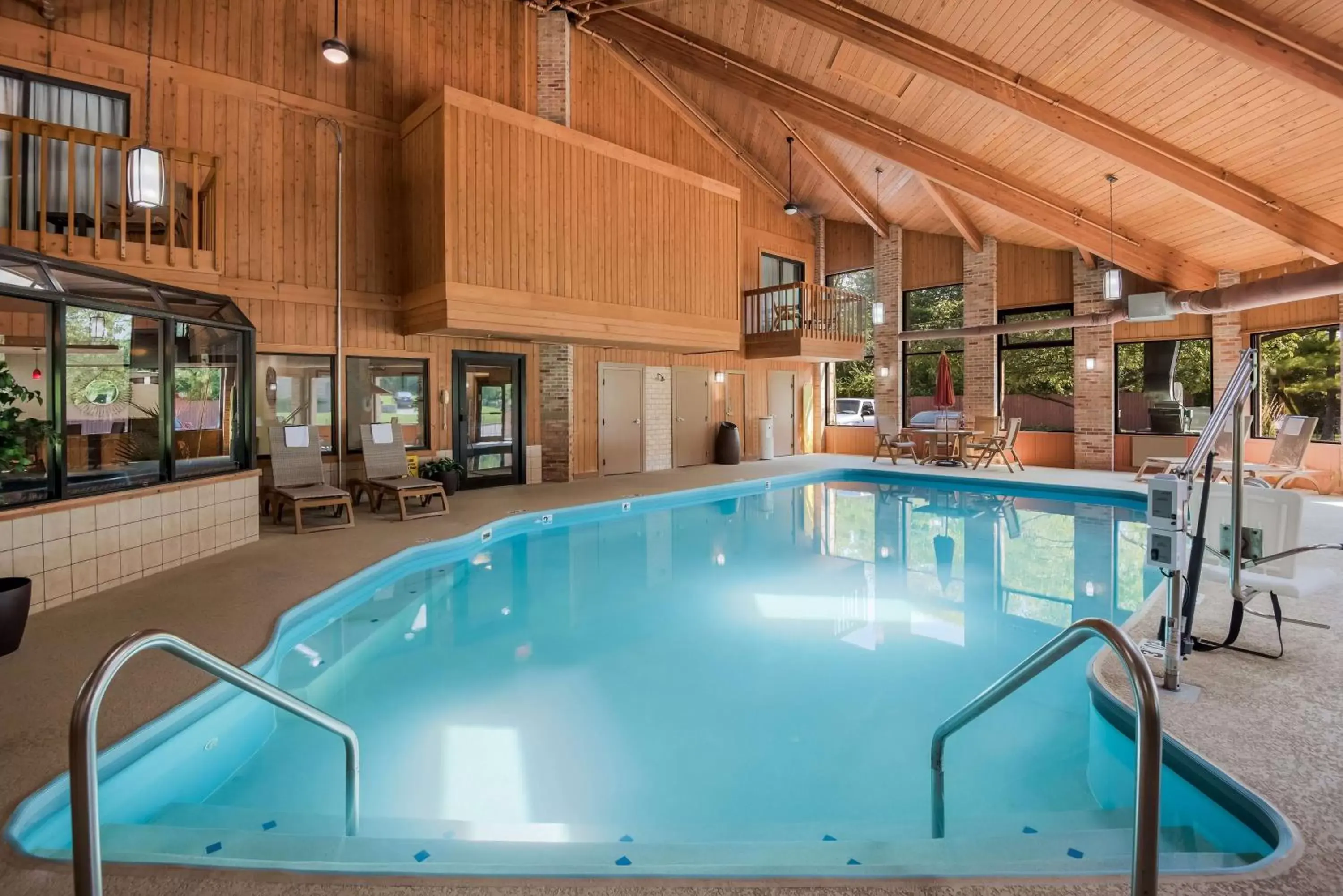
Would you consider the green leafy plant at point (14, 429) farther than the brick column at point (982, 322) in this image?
No

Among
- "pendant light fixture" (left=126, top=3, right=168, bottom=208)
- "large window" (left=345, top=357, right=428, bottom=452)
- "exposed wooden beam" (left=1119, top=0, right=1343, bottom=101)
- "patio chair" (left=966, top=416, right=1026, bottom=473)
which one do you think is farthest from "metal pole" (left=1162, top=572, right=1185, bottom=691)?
"patio chair" (left=966, top=416, right=1026, bottom=473)

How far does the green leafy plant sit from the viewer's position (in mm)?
3533

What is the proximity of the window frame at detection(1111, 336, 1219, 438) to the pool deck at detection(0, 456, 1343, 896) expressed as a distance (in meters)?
5.14

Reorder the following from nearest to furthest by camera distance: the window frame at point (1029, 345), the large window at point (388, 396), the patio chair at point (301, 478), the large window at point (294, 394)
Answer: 1. the patio chair at point (301, 478)
2. the large window at point (294, 394)
3. the large window at point (388, 396)
4. the window frame at point (1029, 345)

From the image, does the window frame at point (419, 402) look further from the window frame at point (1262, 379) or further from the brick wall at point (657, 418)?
the window frame at point (1262, 379)

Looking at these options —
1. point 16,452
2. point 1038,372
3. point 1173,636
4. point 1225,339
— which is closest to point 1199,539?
point 1173,636

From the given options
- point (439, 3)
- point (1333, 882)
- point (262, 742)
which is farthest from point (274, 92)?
point (1333, 882)

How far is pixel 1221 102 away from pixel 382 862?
8794 mm

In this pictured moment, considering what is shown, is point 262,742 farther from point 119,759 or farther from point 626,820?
point 626,820

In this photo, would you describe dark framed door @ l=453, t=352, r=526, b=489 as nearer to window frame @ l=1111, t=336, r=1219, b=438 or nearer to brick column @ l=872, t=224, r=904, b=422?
brick column @ l=872, t=224, r=904, b=422

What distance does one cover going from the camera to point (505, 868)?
179cm

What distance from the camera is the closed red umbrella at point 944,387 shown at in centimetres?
1226

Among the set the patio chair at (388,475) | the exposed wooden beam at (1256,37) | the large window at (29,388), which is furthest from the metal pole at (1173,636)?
the patio chair at (388,475)

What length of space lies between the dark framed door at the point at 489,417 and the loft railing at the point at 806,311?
5.17 metres
